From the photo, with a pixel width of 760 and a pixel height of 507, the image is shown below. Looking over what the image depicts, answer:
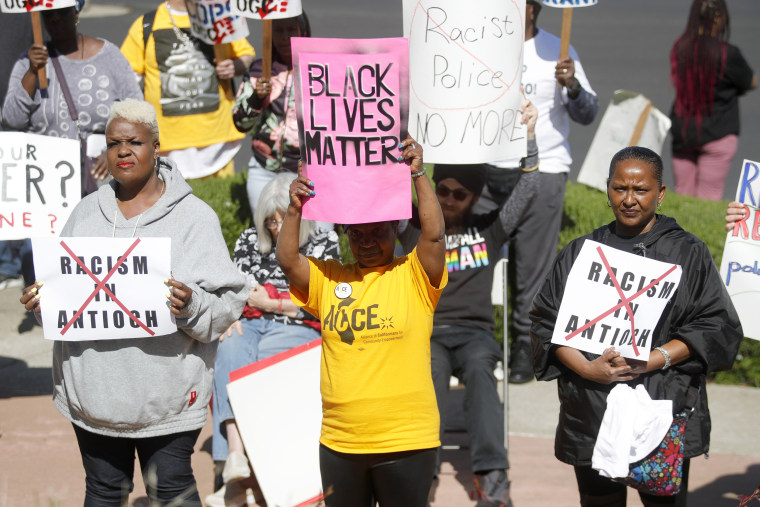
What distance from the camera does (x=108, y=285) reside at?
12.4 ft

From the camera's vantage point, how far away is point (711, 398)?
21.0 ft

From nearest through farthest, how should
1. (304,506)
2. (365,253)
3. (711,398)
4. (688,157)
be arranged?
(365,253) → (304,506) → (711,398) → (688,157)

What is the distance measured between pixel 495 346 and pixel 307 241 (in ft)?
3.68

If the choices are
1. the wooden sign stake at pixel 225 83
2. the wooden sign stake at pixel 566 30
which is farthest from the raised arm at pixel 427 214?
the wooden sign stake at pixel 225 83

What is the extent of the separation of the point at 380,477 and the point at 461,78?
212 cm

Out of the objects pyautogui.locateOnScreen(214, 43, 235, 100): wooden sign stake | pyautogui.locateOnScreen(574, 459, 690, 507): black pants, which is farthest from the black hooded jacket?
pyautogui.locateOnScreen(214, 43, 235, 100): wooden sign stake

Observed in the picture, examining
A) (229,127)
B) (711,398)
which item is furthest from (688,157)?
(229,127)

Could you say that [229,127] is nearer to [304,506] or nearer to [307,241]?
[307,241]

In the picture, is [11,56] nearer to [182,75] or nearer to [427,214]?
[182,75]

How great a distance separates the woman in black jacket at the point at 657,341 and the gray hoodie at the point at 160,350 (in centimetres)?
133

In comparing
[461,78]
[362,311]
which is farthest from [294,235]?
[461,78]

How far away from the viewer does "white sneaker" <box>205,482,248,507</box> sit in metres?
4.95

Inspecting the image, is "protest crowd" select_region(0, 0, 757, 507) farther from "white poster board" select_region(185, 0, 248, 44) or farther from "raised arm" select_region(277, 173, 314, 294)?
"white poster board" select_region(185, 0, 248, 44)

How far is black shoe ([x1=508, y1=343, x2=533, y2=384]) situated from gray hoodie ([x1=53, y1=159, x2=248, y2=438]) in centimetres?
295
